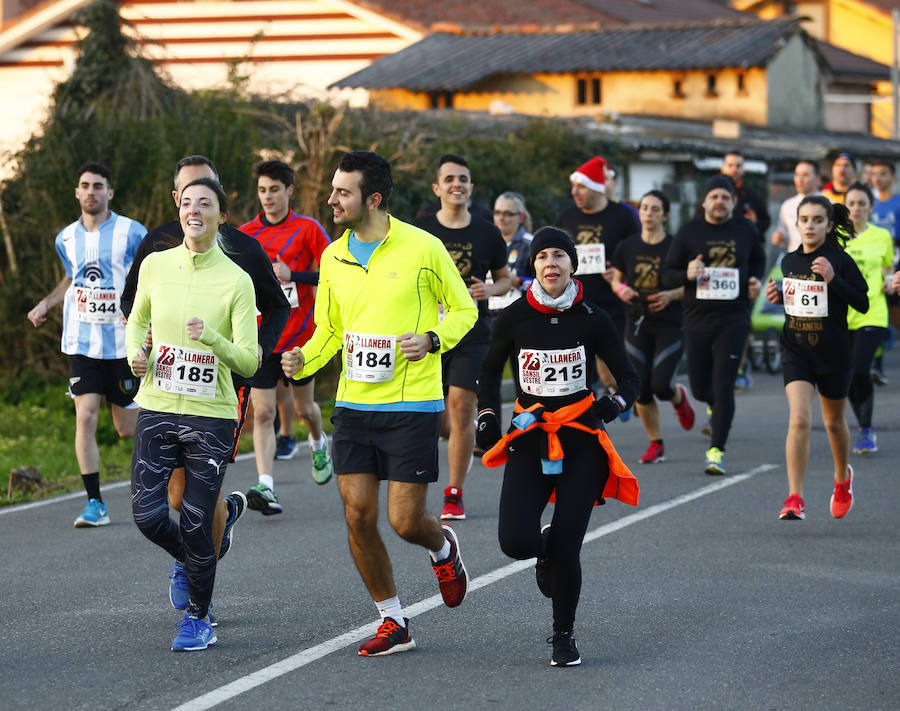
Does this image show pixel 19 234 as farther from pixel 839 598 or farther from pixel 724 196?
pixel 839 598

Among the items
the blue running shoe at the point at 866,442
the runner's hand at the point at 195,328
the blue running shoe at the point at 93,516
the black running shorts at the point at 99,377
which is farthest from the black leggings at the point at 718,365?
the runner's hand at the point at 195,328

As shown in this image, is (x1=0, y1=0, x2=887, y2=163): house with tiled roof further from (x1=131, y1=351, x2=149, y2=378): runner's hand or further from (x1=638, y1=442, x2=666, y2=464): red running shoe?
(x1=131, y1=351, x2=149, y2=378): runner's hand

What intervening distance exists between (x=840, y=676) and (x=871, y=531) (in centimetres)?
330

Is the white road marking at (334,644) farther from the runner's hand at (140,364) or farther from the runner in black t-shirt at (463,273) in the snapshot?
the runner's hand at (140,364)

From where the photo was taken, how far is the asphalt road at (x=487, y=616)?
19.8 ft

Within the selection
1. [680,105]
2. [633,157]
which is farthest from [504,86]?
[633,157]

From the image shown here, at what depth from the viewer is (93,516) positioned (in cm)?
983

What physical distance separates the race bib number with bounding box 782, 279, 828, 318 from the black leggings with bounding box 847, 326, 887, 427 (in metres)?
2.69

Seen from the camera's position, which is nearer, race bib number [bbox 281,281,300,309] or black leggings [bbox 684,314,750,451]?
race bib number [bbox 281,281,300,309]

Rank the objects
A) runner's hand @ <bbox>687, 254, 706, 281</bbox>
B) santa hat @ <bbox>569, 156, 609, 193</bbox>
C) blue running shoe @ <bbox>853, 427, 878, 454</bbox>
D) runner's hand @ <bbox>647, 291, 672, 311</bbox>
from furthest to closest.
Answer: santa hat @ <bbox>569, 156, 609, 193</bbox>
blue running shoe @ <bbox>853, 427, 878, 454</bbox>
runner's hand @ <bbox>647, 291, 672, 311</bbox>
runner's hand @ <bbox>687, 254, 706, 281</bbox>

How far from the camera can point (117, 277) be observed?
9883mm

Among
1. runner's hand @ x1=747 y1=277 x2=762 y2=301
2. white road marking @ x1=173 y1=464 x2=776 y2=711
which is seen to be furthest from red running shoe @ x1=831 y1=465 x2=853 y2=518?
runner's hand @ x1=747 y1=277 x2=762 y2=301

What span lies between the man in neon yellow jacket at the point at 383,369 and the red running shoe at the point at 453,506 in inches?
121

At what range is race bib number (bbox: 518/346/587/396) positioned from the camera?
677cm
